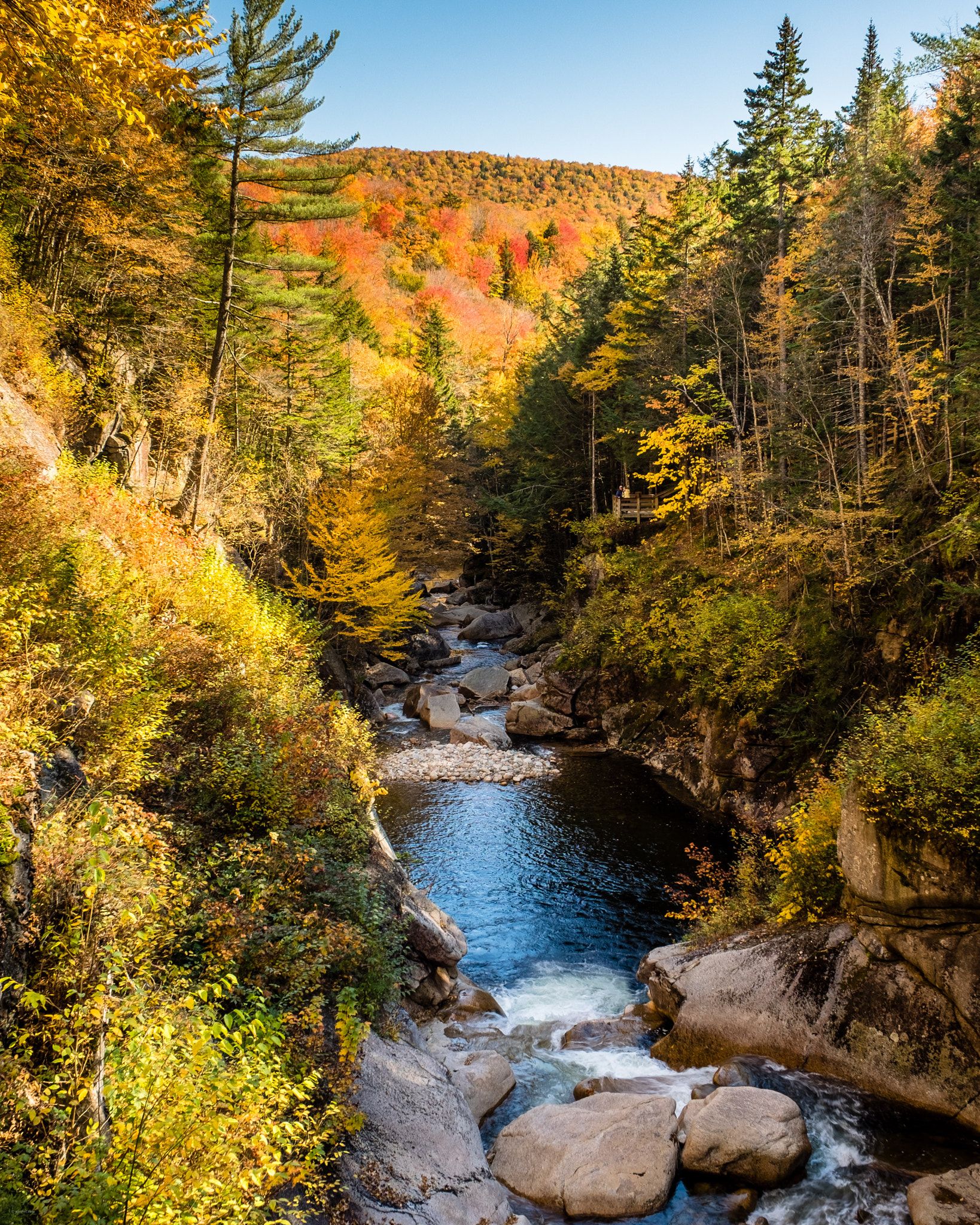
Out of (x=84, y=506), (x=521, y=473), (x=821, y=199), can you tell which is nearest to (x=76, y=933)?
(x=84, y=506)

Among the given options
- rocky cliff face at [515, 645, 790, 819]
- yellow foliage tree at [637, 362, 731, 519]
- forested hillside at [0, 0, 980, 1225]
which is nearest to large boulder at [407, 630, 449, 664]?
forested hillside at [0, 0, 980, 1225]

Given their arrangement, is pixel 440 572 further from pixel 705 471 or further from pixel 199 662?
pixel 199 662

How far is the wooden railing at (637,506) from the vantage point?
89.3 feet

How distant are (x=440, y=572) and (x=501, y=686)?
2319cm

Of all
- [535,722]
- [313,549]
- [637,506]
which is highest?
[637,506]

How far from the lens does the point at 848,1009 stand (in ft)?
25.1

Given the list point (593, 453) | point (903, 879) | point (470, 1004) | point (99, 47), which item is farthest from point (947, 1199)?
point (593, 453)

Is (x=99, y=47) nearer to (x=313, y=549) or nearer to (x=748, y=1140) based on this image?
(x=748, y=1140)

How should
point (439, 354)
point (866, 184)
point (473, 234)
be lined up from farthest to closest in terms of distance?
point (473, 234) < point (439, 354) < point (866, 184)

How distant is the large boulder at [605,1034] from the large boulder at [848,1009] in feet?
1.49

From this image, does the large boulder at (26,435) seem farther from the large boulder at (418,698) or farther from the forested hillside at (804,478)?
the large boulder at (418,698)

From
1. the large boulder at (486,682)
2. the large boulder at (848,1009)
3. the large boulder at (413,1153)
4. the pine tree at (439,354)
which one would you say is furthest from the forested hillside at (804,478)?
the pine tree at (439,354)

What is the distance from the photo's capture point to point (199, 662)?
913 cm

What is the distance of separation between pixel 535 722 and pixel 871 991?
15.7m
